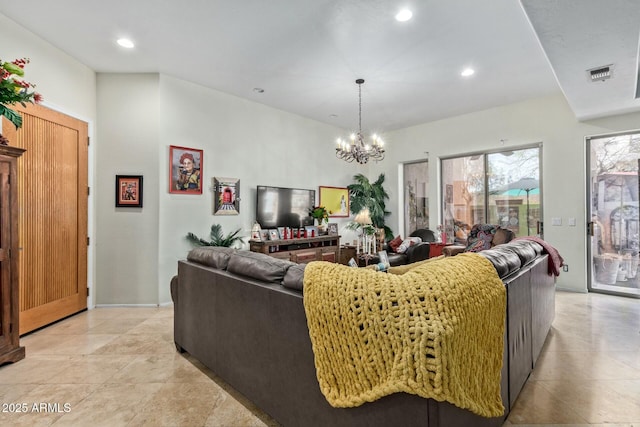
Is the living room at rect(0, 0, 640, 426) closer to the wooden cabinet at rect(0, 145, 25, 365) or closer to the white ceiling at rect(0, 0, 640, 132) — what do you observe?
the white ceiling at rect(0, 0, 640, 132)

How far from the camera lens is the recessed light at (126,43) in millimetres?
3170

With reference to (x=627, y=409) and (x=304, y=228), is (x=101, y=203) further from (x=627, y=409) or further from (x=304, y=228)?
(x=627, y=409)

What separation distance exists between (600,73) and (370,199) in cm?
419

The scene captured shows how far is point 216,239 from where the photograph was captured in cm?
436

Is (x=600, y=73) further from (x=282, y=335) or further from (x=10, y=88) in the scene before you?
(x=10, y=88)

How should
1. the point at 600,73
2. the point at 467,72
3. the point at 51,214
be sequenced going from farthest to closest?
the point at 467,72
the point at 51,214
the point at 600,73

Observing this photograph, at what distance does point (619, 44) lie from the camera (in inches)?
92.4

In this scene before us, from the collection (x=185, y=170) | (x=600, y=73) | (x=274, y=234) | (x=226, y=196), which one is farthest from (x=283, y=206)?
(x=600, y=73)

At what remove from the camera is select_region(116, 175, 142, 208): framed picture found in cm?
392

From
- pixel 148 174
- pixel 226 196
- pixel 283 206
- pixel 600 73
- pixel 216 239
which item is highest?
pixel 600 73

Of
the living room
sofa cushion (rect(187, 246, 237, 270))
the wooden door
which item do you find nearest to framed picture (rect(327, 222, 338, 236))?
the living room

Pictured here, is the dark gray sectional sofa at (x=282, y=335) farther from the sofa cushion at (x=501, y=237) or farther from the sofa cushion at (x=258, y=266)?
the sofa cushion at (x=501, y=237)

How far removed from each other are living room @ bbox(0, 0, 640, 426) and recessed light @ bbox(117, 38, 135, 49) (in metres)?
0.68

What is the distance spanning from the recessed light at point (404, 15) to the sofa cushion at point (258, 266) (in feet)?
7.79
